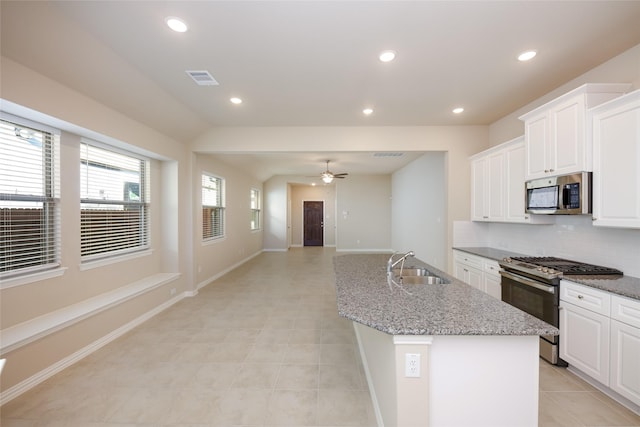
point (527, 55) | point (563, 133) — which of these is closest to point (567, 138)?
point (563, 133)

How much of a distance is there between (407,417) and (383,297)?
629mm

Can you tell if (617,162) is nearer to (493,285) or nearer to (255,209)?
(493,285)

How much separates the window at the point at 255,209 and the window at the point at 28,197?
580 centimetres

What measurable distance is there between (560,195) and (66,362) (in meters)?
4.94

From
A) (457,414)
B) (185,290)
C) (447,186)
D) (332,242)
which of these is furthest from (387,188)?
(457,414)

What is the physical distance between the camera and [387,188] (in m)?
9.52

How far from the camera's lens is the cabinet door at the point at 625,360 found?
177 cm

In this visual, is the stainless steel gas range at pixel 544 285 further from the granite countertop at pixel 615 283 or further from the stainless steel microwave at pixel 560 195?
the stainless steel microwave at pixel 560 195

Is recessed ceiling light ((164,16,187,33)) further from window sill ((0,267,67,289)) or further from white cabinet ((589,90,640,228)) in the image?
white cabinet ((589,90,640,228))

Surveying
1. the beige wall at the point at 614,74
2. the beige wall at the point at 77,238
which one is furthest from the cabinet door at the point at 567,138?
the beige wall at the point at 77,238

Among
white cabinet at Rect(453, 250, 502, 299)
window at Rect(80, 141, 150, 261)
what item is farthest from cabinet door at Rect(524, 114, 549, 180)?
window at Rect(80, 141, 150, 261)

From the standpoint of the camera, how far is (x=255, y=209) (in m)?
8.90

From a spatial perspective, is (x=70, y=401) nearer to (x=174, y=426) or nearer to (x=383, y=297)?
(x=174, y=426)

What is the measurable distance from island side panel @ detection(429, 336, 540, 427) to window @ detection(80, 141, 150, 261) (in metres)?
3.65
